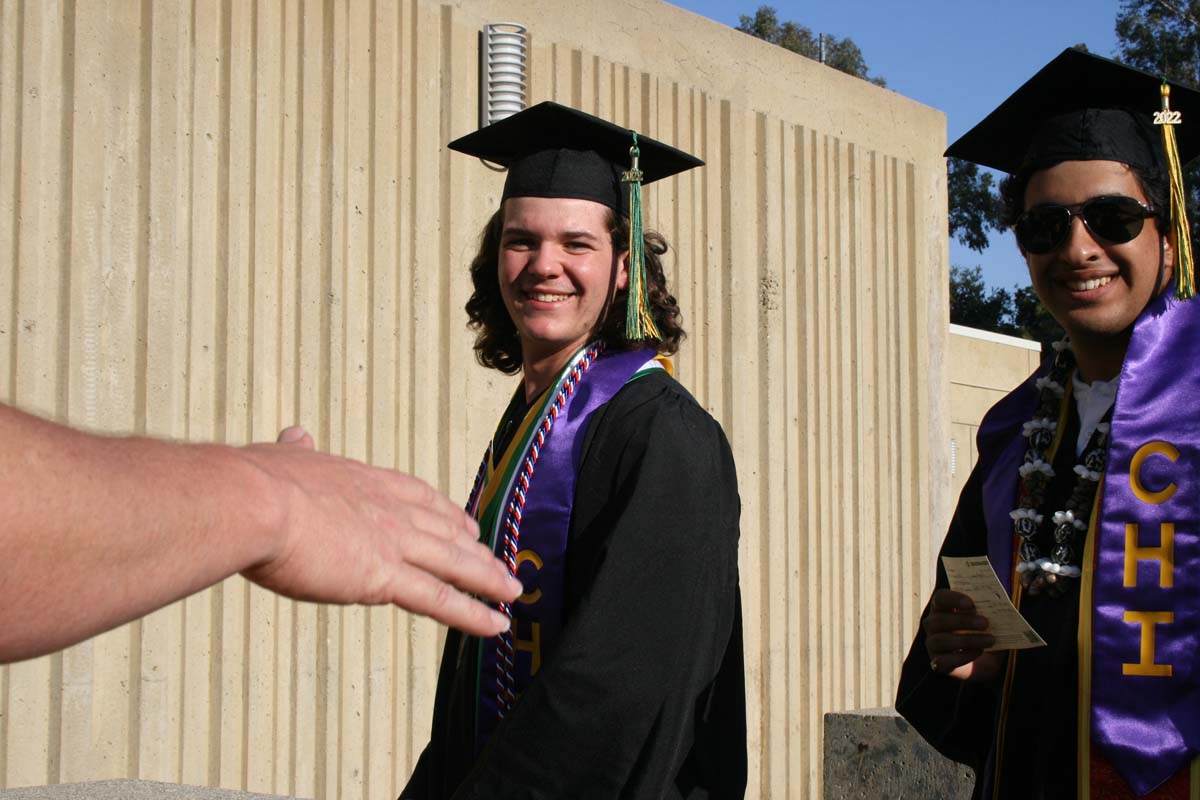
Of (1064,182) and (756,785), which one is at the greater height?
(1064,182)

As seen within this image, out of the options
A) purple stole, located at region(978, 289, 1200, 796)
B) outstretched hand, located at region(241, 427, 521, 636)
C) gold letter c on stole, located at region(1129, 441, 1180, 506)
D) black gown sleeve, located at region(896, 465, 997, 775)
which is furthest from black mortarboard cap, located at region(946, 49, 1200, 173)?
outstretched hand, located at region(241, 427, 521, 636)

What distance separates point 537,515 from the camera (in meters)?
2.77

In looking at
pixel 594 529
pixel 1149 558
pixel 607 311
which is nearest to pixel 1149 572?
pixel 1149 558

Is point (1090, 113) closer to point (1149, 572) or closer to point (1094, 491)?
point (1094, 491)

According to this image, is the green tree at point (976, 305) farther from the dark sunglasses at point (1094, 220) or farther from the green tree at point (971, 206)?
the dark sunglasses at point (1094, 220)

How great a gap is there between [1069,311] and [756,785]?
18.5 ft

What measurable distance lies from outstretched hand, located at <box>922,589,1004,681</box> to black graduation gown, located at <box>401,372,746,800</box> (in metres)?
0.40

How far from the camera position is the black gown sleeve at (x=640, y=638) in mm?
2400

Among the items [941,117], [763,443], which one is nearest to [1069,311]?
[763,443]

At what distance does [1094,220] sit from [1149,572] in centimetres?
65

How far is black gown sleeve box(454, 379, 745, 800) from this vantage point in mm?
2400

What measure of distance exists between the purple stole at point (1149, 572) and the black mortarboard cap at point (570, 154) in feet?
3.97

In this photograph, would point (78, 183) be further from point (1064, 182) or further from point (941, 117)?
point (941, 117)

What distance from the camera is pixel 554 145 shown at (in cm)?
330
